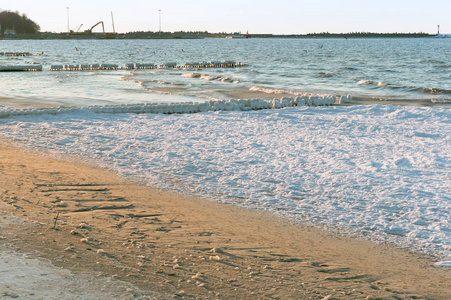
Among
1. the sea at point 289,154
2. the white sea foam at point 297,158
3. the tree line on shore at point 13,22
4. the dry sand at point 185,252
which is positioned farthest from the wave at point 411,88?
the tree line on shore at point 13,22

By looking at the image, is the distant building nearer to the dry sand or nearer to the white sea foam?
the white sea foam

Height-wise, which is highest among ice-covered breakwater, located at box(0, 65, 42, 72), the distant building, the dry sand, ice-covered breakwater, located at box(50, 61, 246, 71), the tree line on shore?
the tree line on shore

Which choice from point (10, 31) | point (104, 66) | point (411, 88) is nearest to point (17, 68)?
point (104, 66)

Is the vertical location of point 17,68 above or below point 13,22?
below

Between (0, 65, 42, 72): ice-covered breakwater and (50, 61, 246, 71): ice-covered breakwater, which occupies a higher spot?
(50, 61, 246, 71): ice-covered breakwater

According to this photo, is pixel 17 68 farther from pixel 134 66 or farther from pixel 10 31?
pixel 10 31

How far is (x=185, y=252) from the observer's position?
17.4 feet

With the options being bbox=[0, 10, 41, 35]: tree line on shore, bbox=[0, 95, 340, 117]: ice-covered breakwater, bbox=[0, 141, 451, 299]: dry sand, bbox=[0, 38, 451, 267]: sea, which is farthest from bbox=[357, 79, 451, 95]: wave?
bbox=[0, 10, 41, 35]: tree line on shore

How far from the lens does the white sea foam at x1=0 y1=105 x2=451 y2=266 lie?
691 cm

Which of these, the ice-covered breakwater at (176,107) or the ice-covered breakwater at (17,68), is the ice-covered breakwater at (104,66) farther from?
the ice-covered breakwater at (176,107)

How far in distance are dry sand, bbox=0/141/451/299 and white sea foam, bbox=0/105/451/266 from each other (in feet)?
1.93

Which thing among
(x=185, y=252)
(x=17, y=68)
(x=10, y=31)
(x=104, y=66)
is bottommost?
(x=185, y=252)

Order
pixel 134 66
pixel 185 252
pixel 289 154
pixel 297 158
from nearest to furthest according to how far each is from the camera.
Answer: pixel 185 252 < pixel 297 158 < pixel 289 154 < pixel 134 66

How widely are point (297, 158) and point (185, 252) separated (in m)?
4.74
